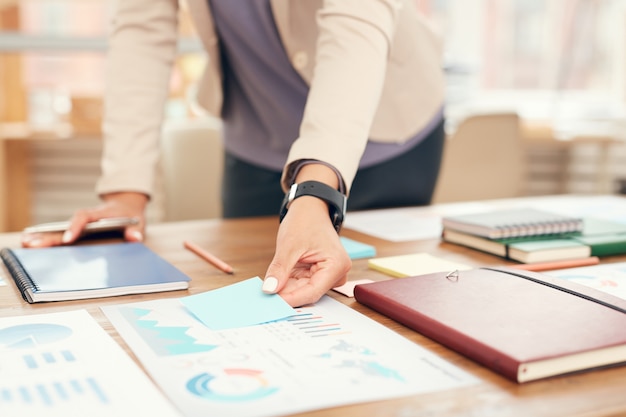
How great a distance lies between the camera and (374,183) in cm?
144

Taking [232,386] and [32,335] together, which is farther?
[32,335]

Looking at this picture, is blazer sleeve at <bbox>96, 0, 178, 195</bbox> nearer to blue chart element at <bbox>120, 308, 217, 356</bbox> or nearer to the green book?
Result: blue chart element at <bbox>120, 308, 217, 356</bbox>

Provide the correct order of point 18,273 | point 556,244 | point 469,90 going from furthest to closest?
point 469,90 < point 556,244 < point 18,273

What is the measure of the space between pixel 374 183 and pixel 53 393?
1.00 metres

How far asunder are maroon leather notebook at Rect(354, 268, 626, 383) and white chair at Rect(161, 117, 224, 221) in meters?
1.32

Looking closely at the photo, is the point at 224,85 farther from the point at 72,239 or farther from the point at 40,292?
the point at 40,292

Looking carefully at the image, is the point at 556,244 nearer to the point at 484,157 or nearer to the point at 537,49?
the point at 484,157

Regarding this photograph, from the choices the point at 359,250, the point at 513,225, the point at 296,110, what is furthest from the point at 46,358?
the point at 296,110

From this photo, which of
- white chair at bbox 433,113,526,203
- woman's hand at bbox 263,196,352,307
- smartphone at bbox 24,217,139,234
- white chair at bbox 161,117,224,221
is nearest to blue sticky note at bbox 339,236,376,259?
woman's hand at bbox 263,196,352,307

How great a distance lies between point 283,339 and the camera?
628 mm

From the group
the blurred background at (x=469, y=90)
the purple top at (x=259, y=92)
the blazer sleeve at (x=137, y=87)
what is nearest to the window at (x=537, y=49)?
the blurred background at (x=469, y=90)

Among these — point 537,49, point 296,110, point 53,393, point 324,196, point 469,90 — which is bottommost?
point 53,393

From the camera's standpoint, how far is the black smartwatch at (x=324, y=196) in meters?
0.89

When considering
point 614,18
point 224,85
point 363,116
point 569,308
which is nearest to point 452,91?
point 614,18
